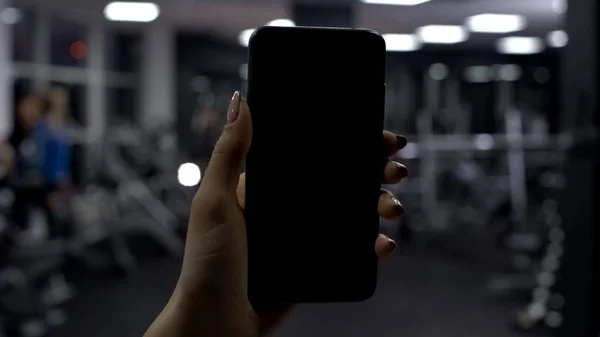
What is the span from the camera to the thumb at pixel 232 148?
60 cm

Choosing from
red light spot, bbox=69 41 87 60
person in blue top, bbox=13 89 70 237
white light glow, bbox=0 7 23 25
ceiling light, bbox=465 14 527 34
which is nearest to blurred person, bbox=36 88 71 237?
person in blue top, bbox=13 89 70 237

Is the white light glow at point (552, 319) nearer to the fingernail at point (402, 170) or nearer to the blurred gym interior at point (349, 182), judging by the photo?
the blurred gym interior at point (349, 182)

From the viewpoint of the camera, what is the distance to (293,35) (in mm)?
631

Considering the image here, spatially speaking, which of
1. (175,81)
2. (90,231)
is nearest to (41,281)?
(90,231)

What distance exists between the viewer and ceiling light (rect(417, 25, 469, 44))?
8.44 metres

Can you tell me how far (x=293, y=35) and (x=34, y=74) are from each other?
20.5 ft

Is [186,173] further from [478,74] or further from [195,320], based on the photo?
[478,74]

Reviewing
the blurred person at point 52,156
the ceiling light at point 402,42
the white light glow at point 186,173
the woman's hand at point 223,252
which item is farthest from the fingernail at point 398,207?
the ceiling light at point 402,42

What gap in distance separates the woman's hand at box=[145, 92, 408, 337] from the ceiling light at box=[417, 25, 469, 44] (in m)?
7.92

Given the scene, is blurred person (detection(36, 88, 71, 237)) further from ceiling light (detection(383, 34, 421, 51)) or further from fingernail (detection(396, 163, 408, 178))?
ceiling light (detection(383, 34, 421, 51))

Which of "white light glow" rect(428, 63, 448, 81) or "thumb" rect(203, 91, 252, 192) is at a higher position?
"white light glow" rect(428, 63, 448, 81)

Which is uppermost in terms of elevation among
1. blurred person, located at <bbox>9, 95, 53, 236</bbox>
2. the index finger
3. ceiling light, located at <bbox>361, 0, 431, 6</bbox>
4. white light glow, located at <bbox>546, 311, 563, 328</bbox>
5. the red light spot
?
ceiling light, located at <bbox>361, 0, 431, 6</bbox>

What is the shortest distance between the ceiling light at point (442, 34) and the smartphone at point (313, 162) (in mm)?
7898

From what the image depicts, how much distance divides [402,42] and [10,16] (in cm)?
579
